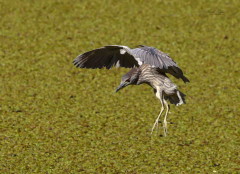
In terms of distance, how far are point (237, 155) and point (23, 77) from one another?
1737 mm

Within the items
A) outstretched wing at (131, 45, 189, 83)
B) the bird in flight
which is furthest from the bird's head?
outstretched wing at (131, 45, 189, 83)

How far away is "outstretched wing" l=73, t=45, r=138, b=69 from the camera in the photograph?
7.30ft

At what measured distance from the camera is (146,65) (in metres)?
2.12

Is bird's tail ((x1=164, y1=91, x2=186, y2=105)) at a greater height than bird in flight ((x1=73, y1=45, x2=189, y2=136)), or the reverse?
bird in flight ((x1=73, y1=45, x2=189, y2=136))

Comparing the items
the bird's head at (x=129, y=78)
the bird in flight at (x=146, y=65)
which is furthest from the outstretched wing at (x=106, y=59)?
the bird's head at (x=129, y=78)

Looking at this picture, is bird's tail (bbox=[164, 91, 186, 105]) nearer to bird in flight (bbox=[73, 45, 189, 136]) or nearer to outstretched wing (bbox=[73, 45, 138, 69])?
bird in flight (bbox=[73, 45, 189, 136])

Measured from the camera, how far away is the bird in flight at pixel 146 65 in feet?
6.42

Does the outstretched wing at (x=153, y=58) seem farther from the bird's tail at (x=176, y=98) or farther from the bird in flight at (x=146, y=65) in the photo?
the bird's tail at (x=176, y=98)

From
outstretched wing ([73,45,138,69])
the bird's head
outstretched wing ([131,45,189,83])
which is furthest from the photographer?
outstretched wing ([73,45,138,69])

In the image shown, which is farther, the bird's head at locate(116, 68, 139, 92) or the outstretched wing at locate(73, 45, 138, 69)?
the outstretched wing at locate(73, 45, 138, 69)

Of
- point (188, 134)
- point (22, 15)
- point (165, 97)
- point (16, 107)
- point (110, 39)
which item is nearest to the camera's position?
point (165, 97)

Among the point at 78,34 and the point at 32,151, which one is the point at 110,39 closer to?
the point at 78,34

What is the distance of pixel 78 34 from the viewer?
4652 millimetres

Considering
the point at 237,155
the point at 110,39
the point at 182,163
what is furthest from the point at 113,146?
the point at 110,39
